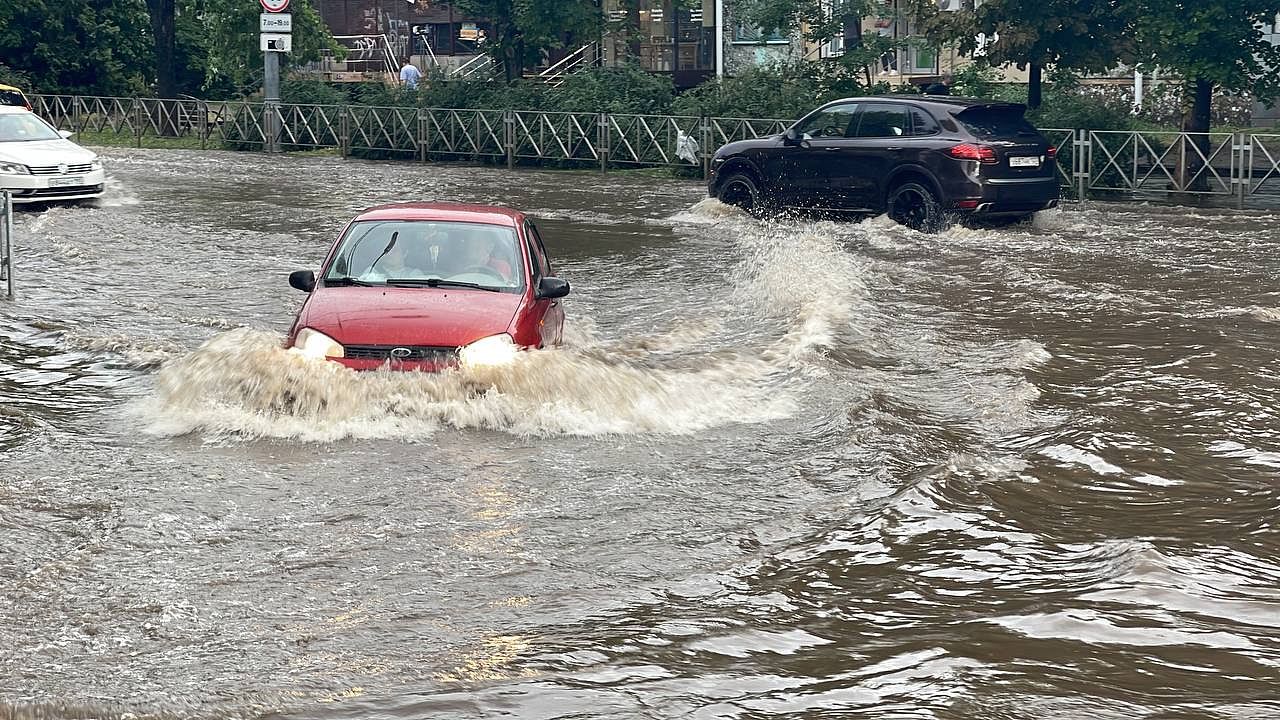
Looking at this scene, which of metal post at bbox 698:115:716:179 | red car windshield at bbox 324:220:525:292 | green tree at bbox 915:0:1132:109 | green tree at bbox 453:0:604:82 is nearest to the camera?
red car windshield at bbox 324:220:525:292

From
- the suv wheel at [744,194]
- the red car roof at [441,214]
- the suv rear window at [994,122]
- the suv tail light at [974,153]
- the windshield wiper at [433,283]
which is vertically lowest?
the windshield wiper at [433,283]

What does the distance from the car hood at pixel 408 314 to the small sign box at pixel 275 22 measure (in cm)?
2689

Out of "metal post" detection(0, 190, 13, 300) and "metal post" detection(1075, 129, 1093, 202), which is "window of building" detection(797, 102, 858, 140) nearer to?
"metal post" detection(1075, 129, 1093, 202)

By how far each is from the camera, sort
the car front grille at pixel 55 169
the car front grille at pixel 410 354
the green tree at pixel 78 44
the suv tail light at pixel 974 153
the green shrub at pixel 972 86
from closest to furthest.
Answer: the car front grille at pixel 410 354 < the suv tail light at pixel 974 153 < the car front grille at pixel 55 169 < the green shrub at pixel 972 86 < the green tree at pixel 78 44

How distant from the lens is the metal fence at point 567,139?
24797 millimetres

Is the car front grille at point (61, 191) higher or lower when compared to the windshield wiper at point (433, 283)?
higher

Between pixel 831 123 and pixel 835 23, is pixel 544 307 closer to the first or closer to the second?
pixel 831 123

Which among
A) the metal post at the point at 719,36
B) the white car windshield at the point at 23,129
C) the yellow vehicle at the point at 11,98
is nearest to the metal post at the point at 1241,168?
the white car windshield at the point at 23,129

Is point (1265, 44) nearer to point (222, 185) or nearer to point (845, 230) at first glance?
point (845, 230)

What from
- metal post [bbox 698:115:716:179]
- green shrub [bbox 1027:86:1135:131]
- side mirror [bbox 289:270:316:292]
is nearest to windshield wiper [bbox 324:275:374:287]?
side mirror [bbox 289:270:316:292]

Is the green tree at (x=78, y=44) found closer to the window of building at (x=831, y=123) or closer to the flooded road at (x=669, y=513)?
the window of building at (x=831, y=123)

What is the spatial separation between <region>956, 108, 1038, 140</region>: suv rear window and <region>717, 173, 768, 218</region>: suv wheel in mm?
3119

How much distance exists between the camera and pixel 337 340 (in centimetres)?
991

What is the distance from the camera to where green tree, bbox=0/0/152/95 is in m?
47.9
